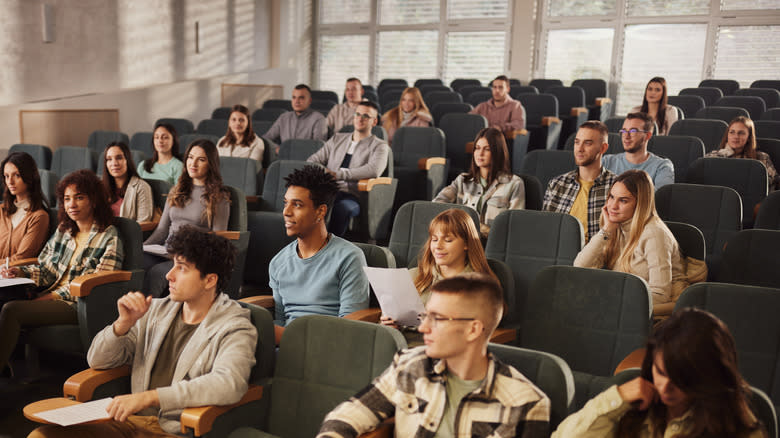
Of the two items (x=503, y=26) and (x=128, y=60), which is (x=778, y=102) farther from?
(x=128, y=60)

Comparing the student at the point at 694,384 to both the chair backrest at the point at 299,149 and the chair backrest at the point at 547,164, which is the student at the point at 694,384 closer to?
the chair backrest at the point at 547,164

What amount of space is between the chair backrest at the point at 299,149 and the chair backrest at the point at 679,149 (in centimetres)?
246

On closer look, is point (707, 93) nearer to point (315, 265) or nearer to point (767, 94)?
point (767, 94)

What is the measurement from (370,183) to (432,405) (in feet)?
10.3

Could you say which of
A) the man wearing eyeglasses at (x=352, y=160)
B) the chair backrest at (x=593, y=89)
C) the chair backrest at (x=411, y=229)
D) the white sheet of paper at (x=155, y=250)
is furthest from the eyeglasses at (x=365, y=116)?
the chair backrest at (x=593, y=89)

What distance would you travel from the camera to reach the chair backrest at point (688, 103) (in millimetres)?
6902

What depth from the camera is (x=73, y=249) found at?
320 cm

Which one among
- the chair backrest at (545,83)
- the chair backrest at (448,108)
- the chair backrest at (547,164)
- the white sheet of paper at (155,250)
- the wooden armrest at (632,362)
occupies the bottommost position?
the white sheet of paper at (155,250)

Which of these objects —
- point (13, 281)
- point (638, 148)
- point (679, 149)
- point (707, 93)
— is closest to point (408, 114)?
point (679, 149)

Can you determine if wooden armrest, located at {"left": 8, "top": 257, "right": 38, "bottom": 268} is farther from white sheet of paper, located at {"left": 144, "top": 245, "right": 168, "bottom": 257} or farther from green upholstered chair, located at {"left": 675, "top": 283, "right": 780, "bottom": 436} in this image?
green upholstered chair, located at {"left": 675, "top": 283, "right": 780, "bottom": 436}

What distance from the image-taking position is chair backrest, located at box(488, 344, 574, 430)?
1690 mm

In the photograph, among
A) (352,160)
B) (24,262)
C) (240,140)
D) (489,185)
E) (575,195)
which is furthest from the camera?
(240,140)

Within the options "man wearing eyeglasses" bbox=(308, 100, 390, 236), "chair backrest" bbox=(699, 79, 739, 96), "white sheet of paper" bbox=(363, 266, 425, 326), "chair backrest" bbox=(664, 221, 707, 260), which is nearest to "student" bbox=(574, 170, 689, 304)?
"chair backrest" bbox=(664, 221, 707, 260)

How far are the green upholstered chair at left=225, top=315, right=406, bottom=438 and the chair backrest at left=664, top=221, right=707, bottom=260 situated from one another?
1534mm
